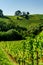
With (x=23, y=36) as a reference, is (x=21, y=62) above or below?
above

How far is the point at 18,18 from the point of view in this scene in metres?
176

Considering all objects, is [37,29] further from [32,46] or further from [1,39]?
[32,46]

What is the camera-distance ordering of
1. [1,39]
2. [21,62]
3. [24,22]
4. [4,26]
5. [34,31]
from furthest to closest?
[24,22]
[4,26]
[34,31]
[1,39]
[21,62]

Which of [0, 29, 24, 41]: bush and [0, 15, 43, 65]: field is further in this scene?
[0, 29, 24, 41]: bush

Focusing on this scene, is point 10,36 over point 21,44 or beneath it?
beneath

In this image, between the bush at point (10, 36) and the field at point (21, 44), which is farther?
the bush at point (10, 36)

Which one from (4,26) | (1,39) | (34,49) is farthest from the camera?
(4,26)

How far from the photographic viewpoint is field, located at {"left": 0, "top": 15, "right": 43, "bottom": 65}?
39.7 m

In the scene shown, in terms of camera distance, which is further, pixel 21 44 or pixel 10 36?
pixel 10 36

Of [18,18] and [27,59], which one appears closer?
[27,59]

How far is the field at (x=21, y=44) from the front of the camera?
39.7m

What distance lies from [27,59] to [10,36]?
64.3 metres

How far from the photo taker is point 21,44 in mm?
46969

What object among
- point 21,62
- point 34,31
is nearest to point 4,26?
point 34,31
